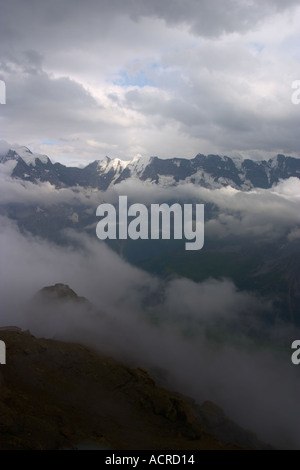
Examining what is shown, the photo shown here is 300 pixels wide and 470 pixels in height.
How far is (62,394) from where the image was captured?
255 feet

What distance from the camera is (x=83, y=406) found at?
75.5m

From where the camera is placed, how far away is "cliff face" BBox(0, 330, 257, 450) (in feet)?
195

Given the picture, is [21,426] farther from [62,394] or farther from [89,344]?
[89,344]

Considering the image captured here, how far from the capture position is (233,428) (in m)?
100

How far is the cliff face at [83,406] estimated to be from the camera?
59.3 m

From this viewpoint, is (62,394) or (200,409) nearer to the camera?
(62,394)
